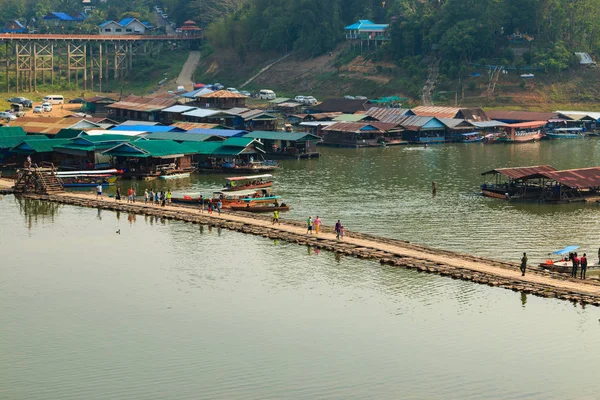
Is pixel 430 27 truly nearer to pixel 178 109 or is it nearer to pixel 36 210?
pixel 178 109

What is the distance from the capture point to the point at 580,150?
266 ft

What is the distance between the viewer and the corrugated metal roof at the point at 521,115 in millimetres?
91625

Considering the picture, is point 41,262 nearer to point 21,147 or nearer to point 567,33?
point 21,147

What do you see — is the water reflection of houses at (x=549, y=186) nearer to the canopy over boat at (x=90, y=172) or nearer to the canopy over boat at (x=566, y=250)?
the canopy over boat at (x=566, y=250)

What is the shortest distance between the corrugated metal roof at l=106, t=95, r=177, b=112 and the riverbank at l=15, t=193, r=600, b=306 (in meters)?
41.7

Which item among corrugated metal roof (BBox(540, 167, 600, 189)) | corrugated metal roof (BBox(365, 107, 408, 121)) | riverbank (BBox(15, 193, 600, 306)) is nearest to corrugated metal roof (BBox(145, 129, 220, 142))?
riverbank (BBox(15, 193, 600, 306))

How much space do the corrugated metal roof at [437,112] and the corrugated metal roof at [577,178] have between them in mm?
33167

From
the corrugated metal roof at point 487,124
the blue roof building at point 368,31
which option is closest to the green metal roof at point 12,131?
the corrugated metal roof at point 487,124

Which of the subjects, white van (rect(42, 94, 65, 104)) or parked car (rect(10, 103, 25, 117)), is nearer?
parked car (rect(10, 103, 25, 117))

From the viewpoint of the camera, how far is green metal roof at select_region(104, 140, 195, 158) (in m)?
64.1

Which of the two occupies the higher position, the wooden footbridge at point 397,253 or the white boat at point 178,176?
the white boat at point 178,176

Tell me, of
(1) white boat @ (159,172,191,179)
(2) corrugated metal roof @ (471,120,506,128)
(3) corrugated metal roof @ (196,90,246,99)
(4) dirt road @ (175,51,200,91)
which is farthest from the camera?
(4) dirt road @ (175,51,200,91)

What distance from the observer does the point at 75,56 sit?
4823 inches

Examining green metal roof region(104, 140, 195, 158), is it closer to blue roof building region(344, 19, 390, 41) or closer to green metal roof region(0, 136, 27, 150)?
green metal roof region(0, 136, 27, 150)
